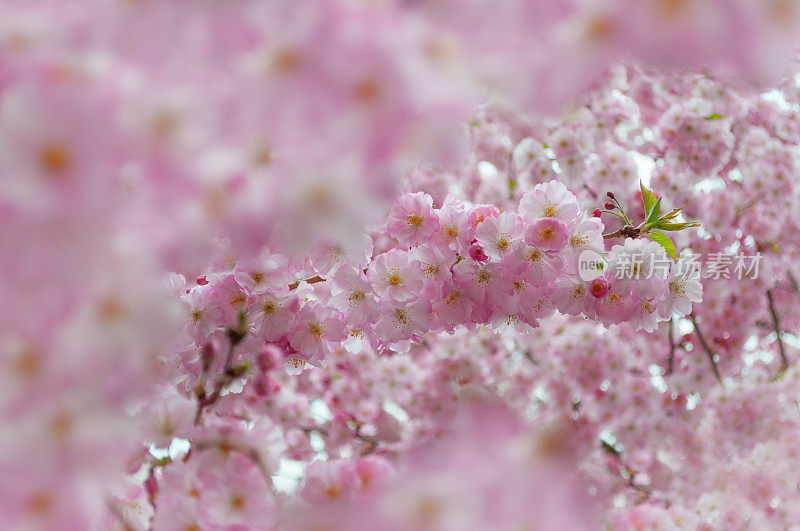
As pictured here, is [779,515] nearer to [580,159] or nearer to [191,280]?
[580,159]

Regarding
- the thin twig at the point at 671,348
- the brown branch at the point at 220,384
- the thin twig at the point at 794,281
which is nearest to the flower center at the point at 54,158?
the brown branch at the point at 220,384

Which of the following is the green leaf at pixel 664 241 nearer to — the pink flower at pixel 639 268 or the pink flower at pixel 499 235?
the pink flower at pixel 639 268

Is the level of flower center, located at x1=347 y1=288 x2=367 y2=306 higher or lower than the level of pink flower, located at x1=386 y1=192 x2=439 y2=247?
lower

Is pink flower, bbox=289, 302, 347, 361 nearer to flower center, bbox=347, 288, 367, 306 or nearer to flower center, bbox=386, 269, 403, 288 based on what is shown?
flower center, bbox=347, 288, 367, 306

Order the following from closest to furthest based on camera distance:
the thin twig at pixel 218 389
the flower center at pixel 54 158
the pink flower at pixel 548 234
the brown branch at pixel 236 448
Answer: the flower center at pixel 54 158 < the brown branch at pixel 236 448 < the thin twig at pixel 218 389 < the pink flower at pixel 548 234

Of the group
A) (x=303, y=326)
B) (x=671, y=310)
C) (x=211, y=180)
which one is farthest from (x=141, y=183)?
(x=671, y=310)

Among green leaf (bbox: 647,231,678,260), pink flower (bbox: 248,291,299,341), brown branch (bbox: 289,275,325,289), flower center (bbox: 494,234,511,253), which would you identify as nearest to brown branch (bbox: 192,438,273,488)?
pink flower (bbox: 248,291,299,341)

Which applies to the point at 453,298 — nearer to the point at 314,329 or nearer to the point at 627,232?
the point at 314,329
